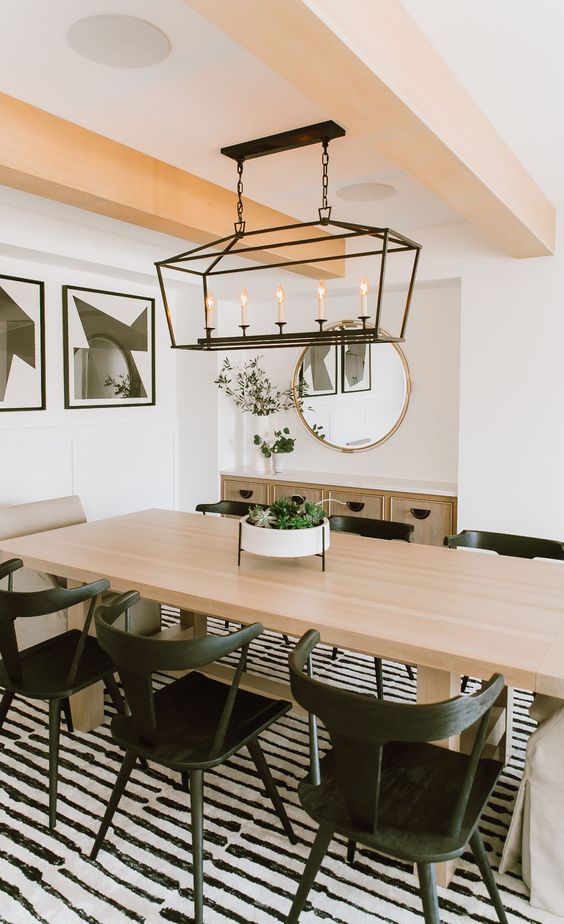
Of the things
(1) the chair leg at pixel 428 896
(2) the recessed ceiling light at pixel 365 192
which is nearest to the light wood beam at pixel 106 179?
(2) the recessed ceiling light at pixel 365 192

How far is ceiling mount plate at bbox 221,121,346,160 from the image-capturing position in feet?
8.00

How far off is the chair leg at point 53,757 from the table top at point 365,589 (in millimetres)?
475

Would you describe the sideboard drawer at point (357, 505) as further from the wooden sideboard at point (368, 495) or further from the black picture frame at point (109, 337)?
the black picture frame at point (109, 337)

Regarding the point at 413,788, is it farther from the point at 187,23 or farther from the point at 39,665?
the point at 187,23

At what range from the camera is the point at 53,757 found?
7.03ft

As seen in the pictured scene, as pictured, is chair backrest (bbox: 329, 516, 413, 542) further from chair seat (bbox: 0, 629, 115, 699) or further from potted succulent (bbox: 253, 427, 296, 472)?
potted succulent (bbox: 253, 427, 296, 472)

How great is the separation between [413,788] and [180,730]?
69cm

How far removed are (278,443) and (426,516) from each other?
4.87ft

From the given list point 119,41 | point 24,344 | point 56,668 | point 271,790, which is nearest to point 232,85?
point 119,41

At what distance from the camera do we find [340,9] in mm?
1415

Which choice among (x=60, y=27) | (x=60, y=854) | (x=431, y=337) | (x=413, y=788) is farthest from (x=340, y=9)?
(x=431, y=337)

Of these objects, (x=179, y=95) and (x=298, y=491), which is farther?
(x=298, y=491)

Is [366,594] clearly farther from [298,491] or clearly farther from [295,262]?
[298,491]

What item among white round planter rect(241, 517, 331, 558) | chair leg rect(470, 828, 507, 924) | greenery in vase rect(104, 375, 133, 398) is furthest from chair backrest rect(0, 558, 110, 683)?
greenery in vase rect(104, 375, 133, 398)
